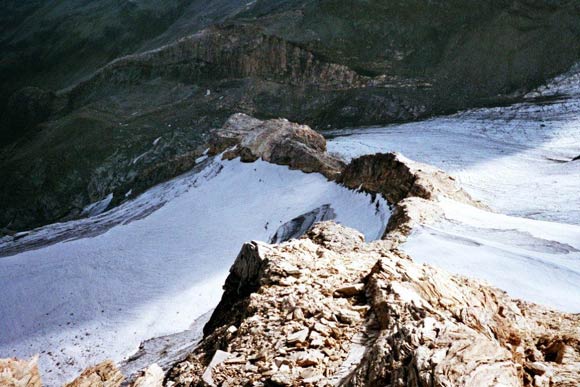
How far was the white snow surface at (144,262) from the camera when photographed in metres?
14.6

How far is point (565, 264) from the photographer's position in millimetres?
9938

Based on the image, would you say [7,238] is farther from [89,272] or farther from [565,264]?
[565,264]

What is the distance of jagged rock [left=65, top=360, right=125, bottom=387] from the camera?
6.21m

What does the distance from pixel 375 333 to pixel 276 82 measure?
37.6 meters

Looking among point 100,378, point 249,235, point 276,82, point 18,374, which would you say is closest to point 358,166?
point 249,235

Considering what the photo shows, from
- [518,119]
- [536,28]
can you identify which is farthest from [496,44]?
[518,119]

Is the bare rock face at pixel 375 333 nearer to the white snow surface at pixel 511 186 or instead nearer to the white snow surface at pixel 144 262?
the white snow surface at pixel 511 186

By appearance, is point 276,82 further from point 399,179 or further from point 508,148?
point 399,179

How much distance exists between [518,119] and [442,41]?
45.9ft

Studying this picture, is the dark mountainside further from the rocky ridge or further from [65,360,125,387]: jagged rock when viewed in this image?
the rocky ridge

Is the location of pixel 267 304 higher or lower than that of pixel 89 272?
higher

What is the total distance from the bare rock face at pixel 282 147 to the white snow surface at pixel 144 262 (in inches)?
19.5

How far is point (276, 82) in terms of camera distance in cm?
4122

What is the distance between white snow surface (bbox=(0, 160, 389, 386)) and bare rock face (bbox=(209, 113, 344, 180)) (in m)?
0.50
